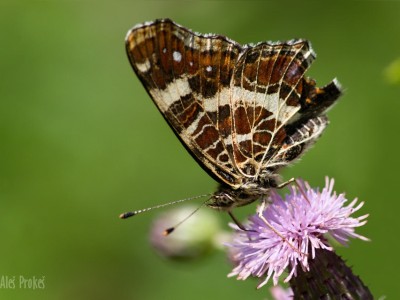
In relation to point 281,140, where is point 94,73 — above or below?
above

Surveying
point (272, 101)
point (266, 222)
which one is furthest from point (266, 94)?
point (266, 222)

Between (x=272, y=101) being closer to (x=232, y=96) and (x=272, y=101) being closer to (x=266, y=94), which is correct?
(x=266, y=94)

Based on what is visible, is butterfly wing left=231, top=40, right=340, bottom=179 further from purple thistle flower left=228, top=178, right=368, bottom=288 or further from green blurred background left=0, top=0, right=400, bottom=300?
green blurred background left=0, top=0, right=400, bottom=300

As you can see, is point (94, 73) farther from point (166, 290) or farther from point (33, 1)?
point (166, 290)

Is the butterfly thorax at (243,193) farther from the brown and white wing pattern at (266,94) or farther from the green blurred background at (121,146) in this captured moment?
the green blurred background at (121,146)

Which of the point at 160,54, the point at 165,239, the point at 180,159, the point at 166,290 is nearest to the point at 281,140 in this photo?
the point at 160,54

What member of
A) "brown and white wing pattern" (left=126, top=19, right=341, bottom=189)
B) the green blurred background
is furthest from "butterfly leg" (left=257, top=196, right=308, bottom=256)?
the green blurred background

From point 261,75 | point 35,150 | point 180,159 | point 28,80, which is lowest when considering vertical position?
point 261,75
